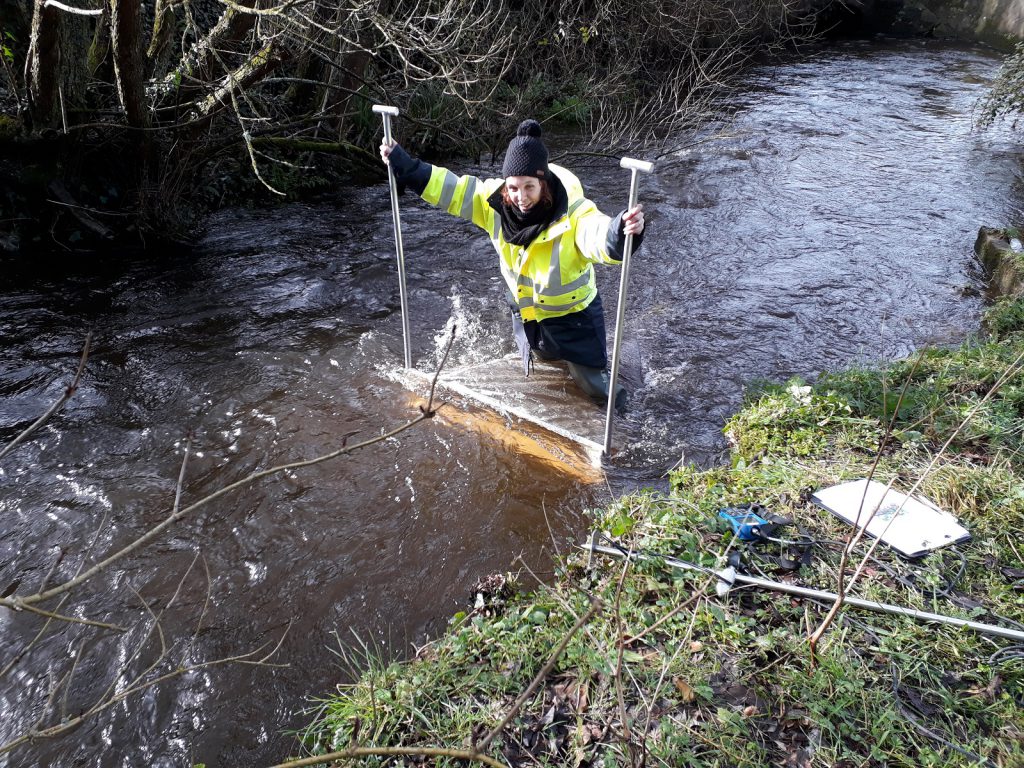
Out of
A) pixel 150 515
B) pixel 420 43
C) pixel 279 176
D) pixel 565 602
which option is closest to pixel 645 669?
pixel 565 602

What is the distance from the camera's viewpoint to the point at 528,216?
4910mm

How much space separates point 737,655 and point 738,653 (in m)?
0.01

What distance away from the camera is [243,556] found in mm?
4215

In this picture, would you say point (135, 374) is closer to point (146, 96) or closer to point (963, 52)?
point (146, 96)

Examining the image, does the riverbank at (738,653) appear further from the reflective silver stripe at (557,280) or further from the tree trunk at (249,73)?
the tree trunk at (249,73)

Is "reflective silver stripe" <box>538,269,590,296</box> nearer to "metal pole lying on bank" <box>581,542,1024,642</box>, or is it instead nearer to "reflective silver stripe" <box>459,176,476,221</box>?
"reflective silver stripe" <box>459,176,476,221</box>

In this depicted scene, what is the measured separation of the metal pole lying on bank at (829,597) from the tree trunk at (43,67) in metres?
6.06

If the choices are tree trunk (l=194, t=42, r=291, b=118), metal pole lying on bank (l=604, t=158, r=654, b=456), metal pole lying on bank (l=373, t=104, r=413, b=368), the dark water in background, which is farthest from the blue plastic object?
tree trunk (l=194, t=42, r=291, b=118)

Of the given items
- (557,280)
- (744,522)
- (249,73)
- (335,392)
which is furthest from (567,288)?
(249,73)

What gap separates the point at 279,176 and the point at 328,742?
8.13 m

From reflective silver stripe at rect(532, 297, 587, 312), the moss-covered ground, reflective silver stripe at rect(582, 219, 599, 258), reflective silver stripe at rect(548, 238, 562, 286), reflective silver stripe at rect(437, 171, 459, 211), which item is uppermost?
reflective silver stripe at rect(437, 171, 459, 211)

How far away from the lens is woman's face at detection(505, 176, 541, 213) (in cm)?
470

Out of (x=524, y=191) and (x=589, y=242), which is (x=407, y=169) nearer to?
(x=524, y=191)

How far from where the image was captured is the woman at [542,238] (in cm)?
466
